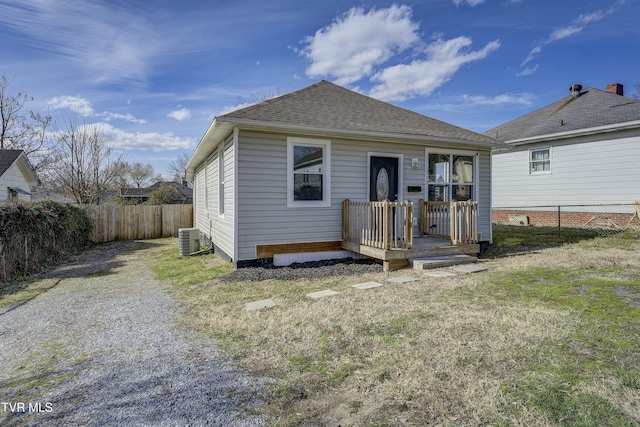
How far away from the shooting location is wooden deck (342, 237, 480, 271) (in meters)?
6.23

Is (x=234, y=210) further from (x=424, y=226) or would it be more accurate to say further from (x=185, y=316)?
(x=424, y=226)

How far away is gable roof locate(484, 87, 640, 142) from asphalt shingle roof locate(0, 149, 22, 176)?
20428mm

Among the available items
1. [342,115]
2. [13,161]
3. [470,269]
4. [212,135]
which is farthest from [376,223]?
[13,161]

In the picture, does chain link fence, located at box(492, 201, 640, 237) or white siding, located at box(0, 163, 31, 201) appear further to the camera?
white siding, located at box(0, 163, 31, 201)

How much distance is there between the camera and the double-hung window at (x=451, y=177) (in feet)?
27.9

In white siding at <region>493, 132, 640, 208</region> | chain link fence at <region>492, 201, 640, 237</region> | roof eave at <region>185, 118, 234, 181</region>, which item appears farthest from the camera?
white siding at <region>493, 132, 640, 208</region>

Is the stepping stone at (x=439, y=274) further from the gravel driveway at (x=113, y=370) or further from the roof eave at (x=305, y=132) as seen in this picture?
the gravel driveway at (x=113, y=370)

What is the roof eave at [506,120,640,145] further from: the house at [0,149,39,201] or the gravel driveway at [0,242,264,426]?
the house at [0,149,39,201]

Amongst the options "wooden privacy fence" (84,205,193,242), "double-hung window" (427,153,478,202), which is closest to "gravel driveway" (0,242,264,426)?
"double-hung window" (427,153,478,202)

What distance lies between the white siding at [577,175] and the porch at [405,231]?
7.73 metres

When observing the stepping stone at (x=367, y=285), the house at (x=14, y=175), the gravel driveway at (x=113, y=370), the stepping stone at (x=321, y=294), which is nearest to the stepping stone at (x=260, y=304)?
the stepping stone at (x=321, y=294)

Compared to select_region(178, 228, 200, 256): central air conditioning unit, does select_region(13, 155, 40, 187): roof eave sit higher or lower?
higher

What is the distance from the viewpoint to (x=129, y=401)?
7.71ft

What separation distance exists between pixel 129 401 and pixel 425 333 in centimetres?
259
